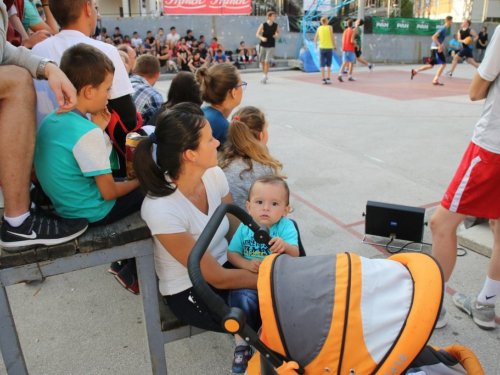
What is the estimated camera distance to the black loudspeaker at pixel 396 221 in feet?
11.5

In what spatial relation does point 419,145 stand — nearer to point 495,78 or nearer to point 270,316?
point 495,78

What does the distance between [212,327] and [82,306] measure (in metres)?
1.37

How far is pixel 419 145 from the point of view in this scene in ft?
20.9

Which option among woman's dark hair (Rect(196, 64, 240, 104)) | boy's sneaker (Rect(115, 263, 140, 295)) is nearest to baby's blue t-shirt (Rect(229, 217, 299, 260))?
boy's sneaker (Rect(115, 263, 140, 295))

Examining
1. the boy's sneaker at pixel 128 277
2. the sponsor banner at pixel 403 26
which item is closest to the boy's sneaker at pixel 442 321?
the boy's sneaker at pixel 128 277

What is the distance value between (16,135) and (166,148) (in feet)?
1.98

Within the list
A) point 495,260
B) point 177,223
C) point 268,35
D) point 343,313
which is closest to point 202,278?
point 343,313

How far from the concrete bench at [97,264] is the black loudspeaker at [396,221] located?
2.04 meters

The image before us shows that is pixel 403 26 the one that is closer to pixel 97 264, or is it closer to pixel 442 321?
pixel 442 321

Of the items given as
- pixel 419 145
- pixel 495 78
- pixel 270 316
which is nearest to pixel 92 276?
pixel 270 316

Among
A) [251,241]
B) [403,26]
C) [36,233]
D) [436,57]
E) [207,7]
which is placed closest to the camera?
[36,233]

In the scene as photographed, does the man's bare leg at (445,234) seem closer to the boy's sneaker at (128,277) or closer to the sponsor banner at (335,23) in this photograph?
the boy's sneaker at (128,277)

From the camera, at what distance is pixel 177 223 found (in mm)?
1911

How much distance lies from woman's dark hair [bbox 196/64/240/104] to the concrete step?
7.36 feet
